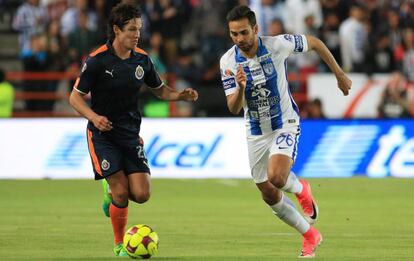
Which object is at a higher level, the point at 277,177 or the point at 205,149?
the point at 277,177

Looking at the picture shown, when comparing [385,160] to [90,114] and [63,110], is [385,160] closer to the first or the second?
[63,110]

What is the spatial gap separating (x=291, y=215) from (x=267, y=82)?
123cm

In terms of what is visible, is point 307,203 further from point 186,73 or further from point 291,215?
point 186,73

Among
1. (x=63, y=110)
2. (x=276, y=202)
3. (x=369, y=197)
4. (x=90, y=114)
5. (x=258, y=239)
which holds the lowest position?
(x=63, y=110)

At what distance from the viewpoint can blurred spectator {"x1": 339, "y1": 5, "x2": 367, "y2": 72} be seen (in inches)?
929

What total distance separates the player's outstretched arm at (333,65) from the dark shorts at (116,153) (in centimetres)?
184

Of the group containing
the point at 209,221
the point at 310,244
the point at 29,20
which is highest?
the point at 310,244

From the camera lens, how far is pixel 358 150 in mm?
20578

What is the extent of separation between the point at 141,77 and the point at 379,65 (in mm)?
13716

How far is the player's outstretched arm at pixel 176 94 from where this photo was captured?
10.8 meters

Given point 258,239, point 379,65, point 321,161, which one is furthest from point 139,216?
point 379,65

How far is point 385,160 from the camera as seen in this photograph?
20.5m

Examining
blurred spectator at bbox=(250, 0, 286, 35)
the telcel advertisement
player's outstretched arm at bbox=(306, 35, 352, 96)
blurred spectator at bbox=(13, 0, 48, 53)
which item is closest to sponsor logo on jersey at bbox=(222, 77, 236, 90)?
player's outstretched arm at bbox=(306, 35, 352, 96)

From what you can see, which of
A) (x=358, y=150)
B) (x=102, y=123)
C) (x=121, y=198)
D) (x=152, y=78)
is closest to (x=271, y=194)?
(x=121, y=198)
